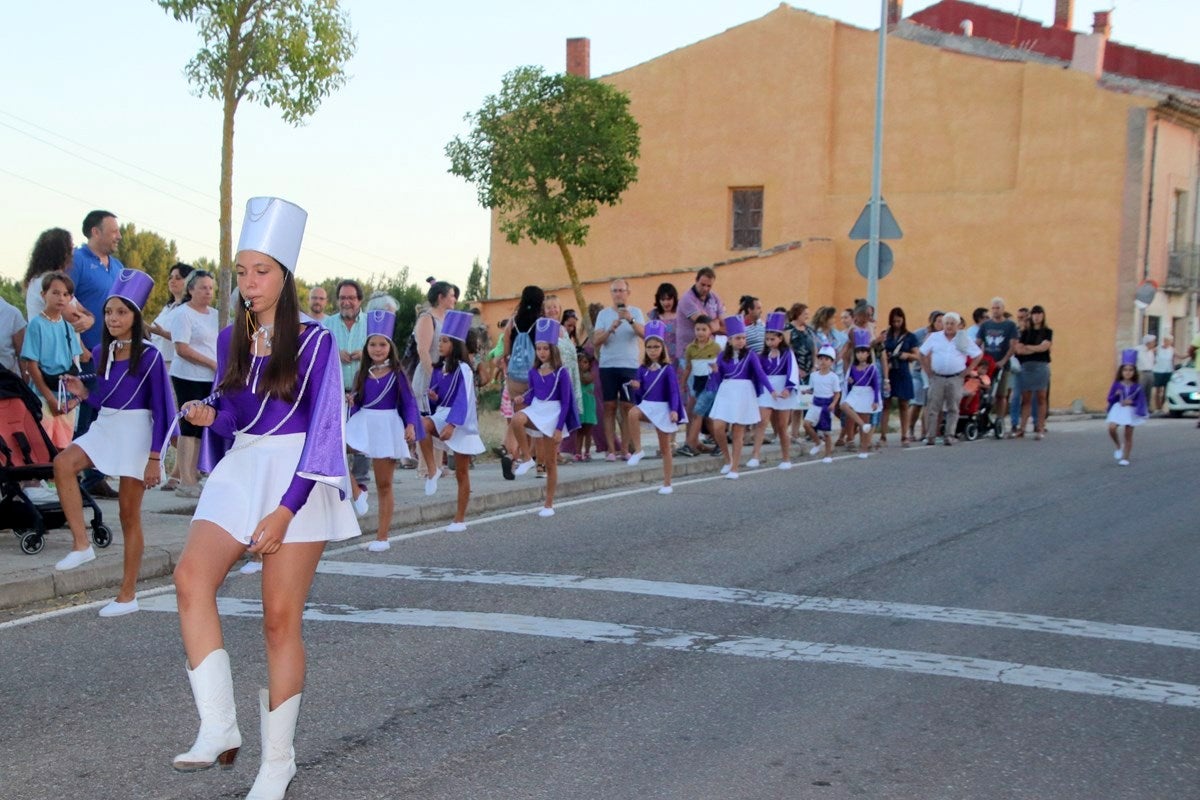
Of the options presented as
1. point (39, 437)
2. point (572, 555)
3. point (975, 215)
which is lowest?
point (572, 555)

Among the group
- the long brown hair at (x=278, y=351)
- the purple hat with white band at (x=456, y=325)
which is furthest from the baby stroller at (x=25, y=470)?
the long brown hair at (x=278, y=351)

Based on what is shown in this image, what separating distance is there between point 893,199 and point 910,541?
2780 centimetres

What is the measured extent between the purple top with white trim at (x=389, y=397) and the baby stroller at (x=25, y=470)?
1.97 m

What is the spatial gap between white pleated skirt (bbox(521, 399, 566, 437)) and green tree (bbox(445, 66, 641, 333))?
22.3 meters

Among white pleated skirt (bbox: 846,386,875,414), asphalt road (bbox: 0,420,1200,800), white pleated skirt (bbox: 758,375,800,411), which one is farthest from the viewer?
white pleated skirt (bbox: 846,386,875,414)

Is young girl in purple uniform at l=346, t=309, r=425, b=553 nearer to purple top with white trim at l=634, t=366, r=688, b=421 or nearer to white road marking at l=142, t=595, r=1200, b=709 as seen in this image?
white road marking at l=142, t=595, r=1200, b=709

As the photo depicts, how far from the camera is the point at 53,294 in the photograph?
378 inches

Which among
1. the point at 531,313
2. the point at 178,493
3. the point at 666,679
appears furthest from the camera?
the point at 531,313

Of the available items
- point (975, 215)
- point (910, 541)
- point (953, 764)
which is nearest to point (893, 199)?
point (975, 215)

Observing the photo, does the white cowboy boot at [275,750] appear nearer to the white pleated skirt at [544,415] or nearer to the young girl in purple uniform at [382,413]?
the young girl in purple uniform at [382,413]

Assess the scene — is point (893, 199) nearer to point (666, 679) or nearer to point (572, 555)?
point (572, 555)

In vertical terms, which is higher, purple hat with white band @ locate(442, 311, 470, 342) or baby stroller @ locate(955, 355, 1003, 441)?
purple hat with white band @ locate(442, 311, 470, 342)

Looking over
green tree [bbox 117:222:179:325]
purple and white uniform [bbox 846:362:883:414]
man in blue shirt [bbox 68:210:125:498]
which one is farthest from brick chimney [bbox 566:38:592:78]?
man in blue shirt [bbox 68:210:125:498]

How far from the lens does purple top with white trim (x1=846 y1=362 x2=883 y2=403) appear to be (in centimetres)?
1775
